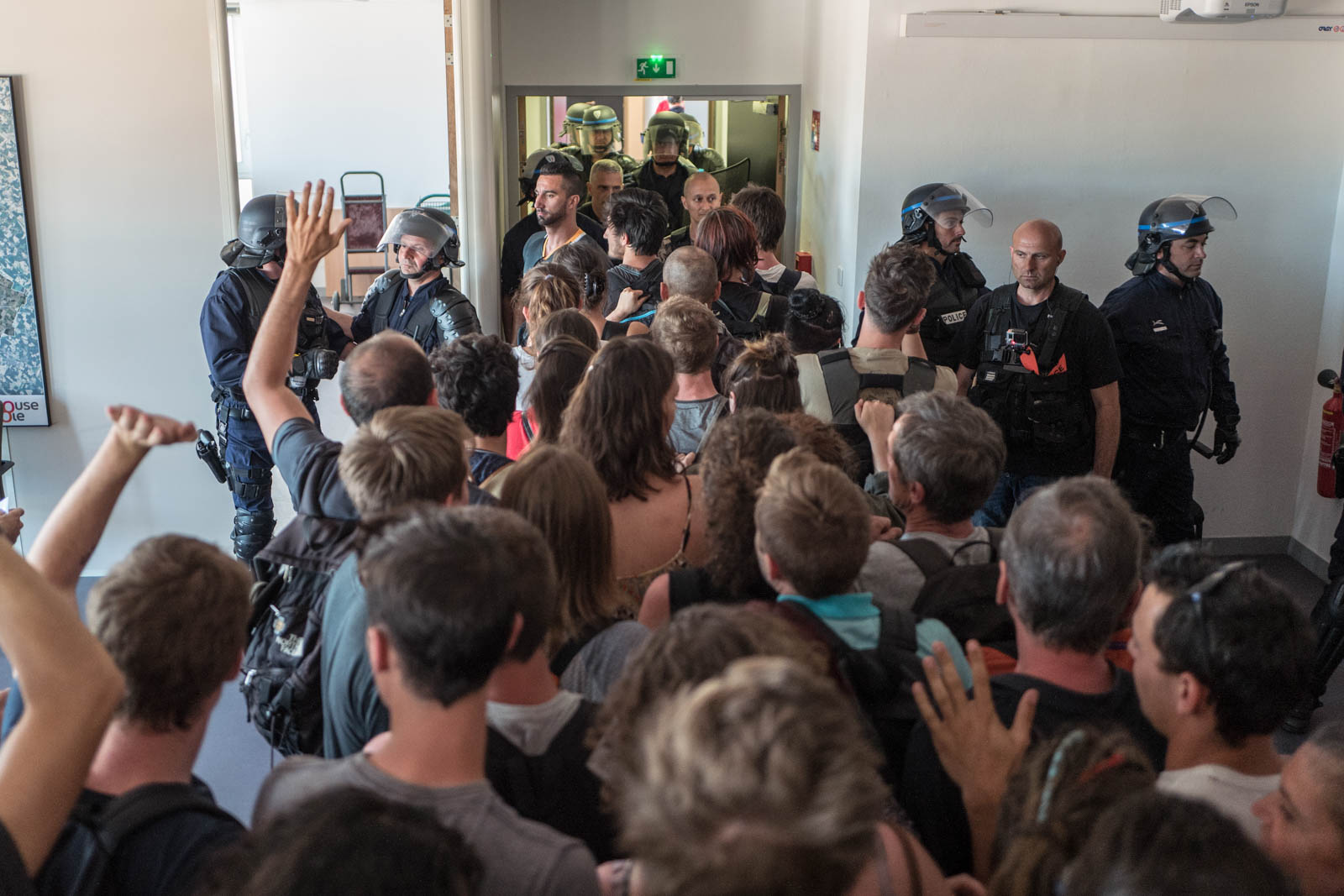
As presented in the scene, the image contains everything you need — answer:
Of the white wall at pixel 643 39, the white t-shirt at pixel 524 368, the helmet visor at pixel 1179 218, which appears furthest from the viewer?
the white wall at pixel 643 39

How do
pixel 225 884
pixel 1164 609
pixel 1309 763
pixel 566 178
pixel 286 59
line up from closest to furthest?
pixel 225 884, pixel 1309 763, pixel 1164 609, pixel 566 178, pixel 286 59

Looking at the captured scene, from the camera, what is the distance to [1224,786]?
156 cm

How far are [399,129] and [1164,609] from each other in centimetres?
789

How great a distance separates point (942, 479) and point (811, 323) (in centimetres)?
A: 166

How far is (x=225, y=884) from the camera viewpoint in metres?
1.02

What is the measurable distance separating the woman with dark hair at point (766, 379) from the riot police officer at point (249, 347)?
1778mm

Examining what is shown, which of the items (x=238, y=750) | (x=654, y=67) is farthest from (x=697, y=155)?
(x=238, y=750)

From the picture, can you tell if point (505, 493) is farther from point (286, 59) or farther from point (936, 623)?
point (286, 59)

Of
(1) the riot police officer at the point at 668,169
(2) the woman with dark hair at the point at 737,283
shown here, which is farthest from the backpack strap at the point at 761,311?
(1) the riot police officer at the point at 668,169

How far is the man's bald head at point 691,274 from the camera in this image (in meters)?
4.02

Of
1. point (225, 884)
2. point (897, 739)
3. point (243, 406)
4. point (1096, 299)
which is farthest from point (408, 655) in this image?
point (1096, 299)

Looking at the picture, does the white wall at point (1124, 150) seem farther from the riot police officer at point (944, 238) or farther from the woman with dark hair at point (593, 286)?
the woman with dark hair at point (593, 286)

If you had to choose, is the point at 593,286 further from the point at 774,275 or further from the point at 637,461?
the point at 637,461

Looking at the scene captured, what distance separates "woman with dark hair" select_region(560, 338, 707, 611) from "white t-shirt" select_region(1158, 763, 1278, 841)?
3.69 feet
